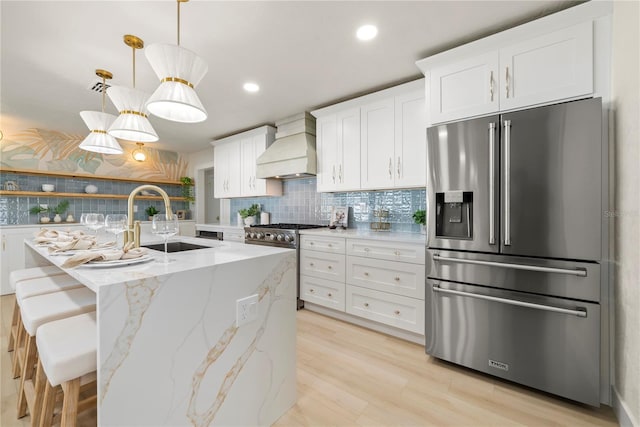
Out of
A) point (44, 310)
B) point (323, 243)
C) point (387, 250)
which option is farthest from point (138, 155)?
point (387, 250)

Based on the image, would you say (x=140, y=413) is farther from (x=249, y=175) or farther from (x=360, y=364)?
(x=249, y=175)

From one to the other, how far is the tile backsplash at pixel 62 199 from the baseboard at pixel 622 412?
6.57 m

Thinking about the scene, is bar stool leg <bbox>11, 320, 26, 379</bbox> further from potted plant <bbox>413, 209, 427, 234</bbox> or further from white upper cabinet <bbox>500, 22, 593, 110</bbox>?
white upper cabinet <bbox>500, 22, 593, 110</bbox>

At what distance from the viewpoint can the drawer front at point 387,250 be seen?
238cm

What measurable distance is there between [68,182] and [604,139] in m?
6.64

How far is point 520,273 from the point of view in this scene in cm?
176

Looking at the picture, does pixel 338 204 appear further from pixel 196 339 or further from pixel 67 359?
pixel 67 359

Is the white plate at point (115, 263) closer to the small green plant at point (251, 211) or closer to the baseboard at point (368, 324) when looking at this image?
the baseboard at point (368, 324)

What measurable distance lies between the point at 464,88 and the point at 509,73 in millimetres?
283

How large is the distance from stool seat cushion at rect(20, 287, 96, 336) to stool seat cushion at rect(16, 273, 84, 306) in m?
0.06

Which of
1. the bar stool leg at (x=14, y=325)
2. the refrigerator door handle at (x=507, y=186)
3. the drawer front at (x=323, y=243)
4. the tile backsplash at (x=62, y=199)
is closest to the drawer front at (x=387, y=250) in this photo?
the drawer front at (x=323, y=243)

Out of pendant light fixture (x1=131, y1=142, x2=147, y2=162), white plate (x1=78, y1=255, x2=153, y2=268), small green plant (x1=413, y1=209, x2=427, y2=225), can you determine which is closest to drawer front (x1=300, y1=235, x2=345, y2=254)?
small green plant (x1=413, y1=209, x2=427, y2=225)

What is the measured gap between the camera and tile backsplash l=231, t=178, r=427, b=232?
310 centimetres

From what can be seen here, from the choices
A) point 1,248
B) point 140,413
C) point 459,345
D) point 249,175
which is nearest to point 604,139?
point 459,345
